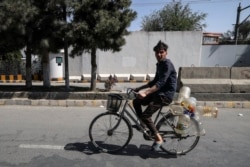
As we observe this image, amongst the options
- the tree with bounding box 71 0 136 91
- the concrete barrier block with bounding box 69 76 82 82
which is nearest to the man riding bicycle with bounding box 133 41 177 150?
the tree with bounding box 71 0 136 91

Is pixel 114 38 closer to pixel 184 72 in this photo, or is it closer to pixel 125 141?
pixel 184 72

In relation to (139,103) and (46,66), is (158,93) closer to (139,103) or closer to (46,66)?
(139,103)

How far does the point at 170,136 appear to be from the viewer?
482 cm

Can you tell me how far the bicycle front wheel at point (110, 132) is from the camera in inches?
188

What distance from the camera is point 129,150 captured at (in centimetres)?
496

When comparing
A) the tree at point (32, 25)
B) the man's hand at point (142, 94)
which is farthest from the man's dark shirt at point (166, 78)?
the tree at point (32, 25)

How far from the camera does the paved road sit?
442cm

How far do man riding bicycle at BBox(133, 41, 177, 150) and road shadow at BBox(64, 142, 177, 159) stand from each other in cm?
19

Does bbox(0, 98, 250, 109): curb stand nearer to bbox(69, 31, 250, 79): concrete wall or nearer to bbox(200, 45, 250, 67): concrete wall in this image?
bbox(69, 31, 250, 79): concrete wall

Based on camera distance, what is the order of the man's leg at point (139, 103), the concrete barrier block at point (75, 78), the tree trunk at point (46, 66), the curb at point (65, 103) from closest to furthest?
the man's leg at point (139, 103) < the curb at point (65, 103) < the tree trunk at point (46, 66) < the concrete barrier block at point (75, 78)

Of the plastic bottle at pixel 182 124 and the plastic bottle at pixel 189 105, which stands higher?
the plastic bottle at pixel 189 105

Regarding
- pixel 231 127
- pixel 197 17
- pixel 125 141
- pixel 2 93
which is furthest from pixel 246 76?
pixel 197 17

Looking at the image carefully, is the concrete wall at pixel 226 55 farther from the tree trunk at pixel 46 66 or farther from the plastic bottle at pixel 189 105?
the plastic bottle at pixel 189 105

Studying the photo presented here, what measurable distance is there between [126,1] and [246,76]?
17.0 feet
